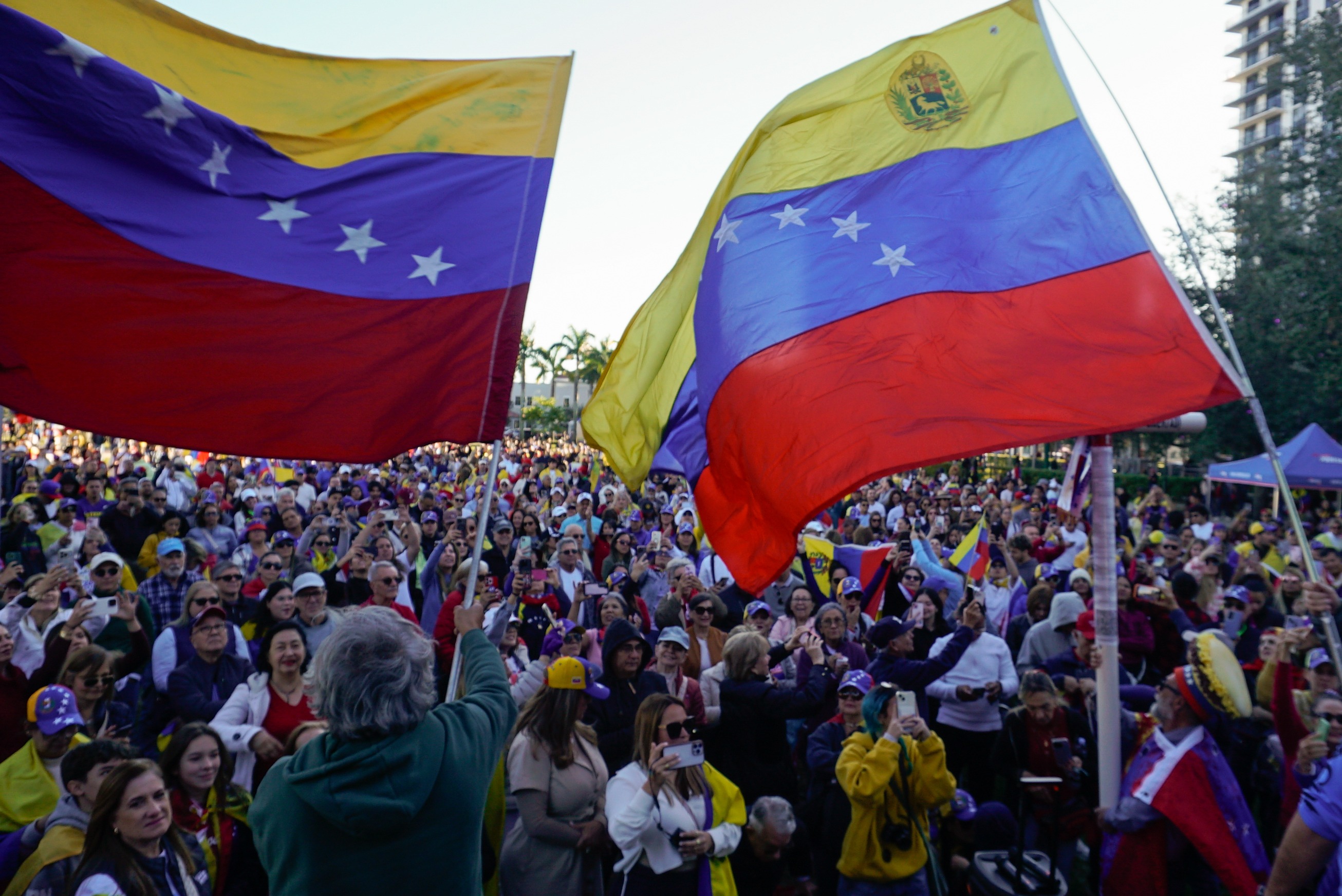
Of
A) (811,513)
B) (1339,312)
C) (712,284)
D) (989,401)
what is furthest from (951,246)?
(1339,312)

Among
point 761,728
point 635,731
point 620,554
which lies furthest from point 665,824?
point 620,554

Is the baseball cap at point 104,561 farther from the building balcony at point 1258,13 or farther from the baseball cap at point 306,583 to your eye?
the building balcony at point 1258,13

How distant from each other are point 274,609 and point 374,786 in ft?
14.0

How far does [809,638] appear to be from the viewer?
20.4ft

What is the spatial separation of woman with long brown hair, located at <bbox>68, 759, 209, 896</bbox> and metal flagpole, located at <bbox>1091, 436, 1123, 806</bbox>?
12.0 ft

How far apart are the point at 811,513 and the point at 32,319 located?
3124 mm

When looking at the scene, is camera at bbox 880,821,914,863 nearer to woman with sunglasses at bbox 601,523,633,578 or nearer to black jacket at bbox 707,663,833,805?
black jacket at bbox 707,663,833,805

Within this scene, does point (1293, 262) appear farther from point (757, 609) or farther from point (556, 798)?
point (556, 798)

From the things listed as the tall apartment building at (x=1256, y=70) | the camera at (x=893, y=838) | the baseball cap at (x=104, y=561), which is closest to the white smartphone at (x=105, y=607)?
the baseball cap at (x=104, y=561)

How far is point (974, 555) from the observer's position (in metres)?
11.1

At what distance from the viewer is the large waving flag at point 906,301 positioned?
13.4ft

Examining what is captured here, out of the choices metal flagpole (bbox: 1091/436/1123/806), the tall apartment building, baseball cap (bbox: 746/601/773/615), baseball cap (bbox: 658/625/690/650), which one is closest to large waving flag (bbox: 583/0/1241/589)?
metal flagpole (bbox: 1091/436/1123/806)

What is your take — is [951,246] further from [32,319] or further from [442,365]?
[32,319]

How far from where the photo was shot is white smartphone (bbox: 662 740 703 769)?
429 cm
